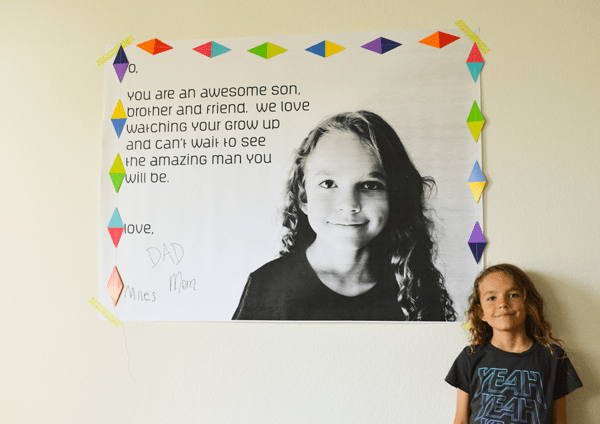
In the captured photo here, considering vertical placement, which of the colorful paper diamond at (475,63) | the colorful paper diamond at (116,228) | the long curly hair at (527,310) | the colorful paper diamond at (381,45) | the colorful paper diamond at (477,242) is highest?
the colorful paper diamond at (381,45)

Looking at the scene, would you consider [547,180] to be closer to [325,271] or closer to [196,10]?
[325,271]

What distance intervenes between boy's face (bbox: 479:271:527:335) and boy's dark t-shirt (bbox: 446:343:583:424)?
2.7 inches

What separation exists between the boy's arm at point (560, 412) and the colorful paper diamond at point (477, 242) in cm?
40

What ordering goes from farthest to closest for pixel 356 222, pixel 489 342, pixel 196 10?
pixel 196 10, pixel 356 222, pixel 489 342

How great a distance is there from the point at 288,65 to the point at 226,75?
20 centimetres

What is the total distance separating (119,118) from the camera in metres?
1.43

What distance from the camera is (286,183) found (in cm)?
136

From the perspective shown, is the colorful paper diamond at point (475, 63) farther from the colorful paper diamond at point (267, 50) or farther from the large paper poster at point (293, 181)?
the colorful paper diamond at point (267, 50)

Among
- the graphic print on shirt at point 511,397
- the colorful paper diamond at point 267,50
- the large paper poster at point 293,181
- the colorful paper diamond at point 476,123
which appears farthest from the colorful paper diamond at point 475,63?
the graphic print on shirt at point 511,397

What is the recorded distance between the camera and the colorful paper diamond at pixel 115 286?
4.54 feet

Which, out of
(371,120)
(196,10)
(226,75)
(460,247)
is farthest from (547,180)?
(196,10)

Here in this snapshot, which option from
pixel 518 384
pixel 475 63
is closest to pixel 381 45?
pixel 475 63

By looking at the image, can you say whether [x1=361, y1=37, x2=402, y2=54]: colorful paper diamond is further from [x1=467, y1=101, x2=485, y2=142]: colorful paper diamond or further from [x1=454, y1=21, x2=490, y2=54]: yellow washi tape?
[x1=467, y1=101, x2=485, y2=142]: colorful paper diamond

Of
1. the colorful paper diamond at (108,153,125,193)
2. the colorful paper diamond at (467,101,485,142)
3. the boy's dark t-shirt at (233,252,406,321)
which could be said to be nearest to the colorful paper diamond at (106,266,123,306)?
the colorful paper diamond at (108,153,125,193)
